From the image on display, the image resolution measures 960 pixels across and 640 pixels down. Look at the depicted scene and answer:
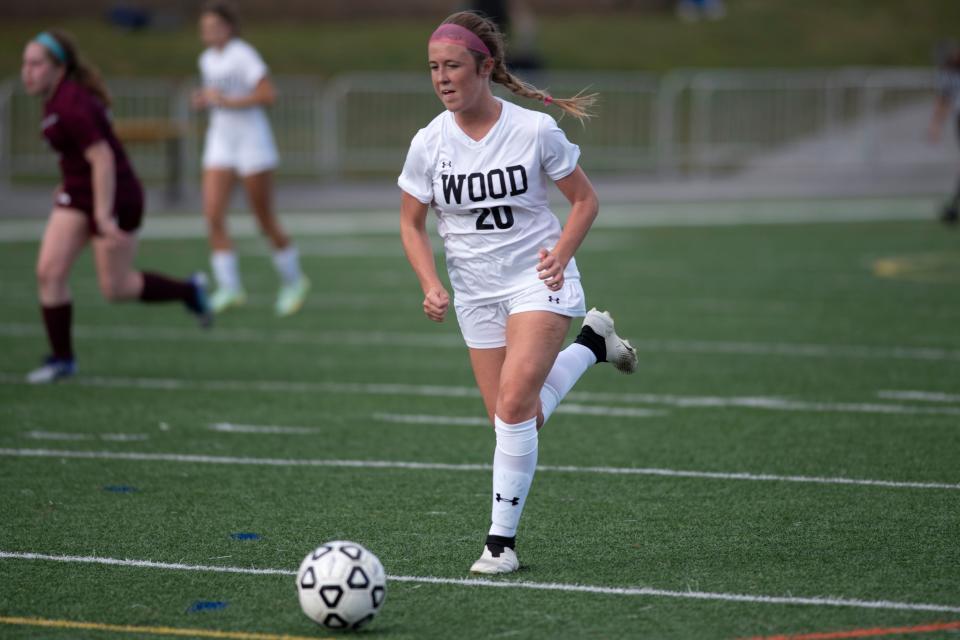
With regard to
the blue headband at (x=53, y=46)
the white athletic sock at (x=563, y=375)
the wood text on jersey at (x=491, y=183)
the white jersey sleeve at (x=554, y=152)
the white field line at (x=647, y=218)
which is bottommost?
the white field line at (x=647, y=218)

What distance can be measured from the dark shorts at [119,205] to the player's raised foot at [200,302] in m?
1.38

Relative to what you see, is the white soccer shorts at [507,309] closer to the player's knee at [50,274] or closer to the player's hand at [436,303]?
the player's hand at [436,303]

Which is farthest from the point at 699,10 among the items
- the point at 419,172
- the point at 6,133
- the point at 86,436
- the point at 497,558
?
the point at 497,558

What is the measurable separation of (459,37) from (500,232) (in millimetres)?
763

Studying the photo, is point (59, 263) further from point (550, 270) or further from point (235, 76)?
point (550, 270)

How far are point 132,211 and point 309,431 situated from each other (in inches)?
95.1

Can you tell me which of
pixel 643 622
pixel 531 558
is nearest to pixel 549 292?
pixel 531 558

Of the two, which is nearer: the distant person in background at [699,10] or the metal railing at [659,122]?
the metal railing at [659,122]

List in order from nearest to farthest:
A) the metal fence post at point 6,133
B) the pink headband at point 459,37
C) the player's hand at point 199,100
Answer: the pink headband at point 459,37
the player's hand at point 199,100
the metal fence post at point 6,133

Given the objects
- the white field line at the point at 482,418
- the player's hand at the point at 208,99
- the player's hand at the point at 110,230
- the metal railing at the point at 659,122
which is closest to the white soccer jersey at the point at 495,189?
the white field line at the point at 482,418

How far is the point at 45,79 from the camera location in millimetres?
9555

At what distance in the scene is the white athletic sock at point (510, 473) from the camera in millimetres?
5586

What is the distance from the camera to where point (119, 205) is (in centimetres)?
988

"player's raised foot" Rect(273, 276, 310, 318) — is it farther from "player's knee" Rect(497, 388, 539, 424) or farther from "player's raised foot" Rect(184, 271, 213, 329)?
"player's knee" Rect(497, 388, 539, 424)
